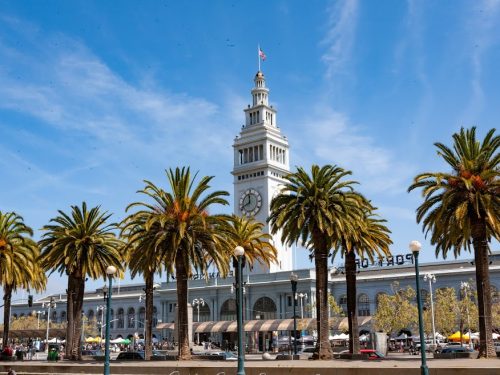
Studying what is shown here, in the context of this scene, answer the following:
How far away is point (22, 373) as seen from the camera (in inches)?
1617

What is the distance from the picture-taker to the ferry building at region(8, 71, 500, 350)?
320 ft

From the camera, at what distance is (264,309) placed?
108m

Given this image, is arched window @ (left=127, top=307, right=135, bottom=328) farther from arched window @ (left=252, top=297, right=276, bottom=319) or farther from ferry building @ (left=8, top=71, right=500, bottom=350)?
arched window @ (left=252, top=297, right=276, bottom=319)

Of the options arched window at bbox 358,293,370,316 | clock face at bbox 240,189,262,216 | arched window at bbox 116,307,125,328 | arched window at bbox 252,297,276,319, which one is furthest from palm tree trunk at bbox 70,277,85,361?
arched window at bbox 116,307,125,328

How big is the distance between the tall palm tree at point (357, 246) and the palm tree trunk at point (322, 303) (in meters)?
2.01

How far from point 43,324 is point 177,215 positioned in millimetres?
109088

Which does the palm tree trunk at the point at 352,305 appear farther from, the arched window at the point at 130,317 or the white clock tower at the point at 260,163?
the arched window at the point at 130,317

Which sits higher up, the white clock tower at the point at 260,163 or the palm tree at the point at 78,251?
the white clock tower at the point at 260,163

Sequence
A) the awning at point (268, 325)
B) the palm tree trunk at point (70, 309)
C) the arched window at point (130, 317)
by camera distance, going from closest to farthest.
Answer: the palm tree trunk at point (70, 309)
the awning at point (268, 325)
the arched window at point (130, 317)

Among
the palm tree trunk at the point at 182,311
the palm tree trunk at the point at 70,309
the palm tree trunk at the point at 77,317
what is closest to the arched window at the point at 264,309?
the palm tree trunk at the point at 70,309

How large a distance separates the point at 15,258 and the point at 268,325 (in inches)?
1840

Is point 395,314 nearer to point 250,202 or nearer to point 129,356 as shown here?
point 250,202

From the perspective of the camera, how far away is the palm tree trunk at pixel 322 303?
4522 centimetres

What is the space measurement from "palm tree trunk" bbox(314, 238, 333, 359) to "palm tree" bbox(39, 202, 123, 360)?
19.0m
